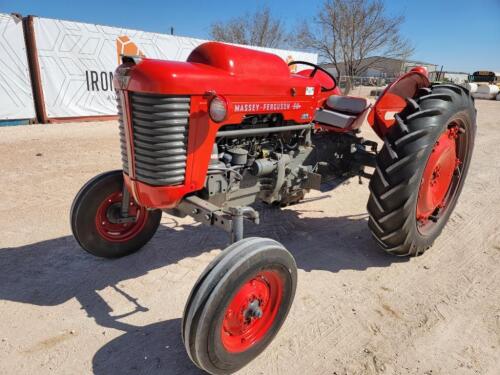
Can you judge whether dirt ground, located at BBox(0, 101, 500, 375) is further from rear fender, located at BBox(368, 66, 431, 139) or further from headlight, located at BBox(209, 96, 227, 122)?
headlight, located at BBox(209, 96, 227, 122)

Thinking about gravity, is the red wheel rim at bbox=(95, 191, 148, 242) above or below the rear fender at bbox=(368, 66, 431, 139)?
below

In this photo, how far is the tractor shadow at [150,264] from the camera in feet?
6.98

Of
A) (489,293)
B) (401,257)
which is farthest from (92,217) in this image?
(489,293)

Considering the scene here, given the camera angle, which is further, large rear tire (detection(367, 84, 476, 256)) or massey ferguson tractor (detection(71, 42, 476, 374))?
large rear tire (detection(367, 84, 476, 256))

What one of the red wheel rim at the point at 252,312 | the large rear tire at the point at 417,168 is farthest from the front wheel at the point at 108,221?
the large rear tire at the point at 417,168

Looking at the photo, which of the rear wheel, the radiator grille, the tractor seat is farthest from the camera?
the tractor seat

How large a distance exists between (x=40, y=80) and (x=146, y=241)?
296 inches

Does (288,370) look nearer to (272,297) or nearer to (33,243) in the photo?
(272,297)

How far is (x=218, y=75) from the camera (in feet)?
7.52

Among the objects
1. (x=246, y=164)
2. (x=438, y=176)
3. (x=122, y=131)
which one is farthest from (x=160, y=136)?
(x=438, y=176)

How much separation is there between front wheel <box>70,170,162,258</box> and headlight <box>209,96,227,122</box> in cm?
109

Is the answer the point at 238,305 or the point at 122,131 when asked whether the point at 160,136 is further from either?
the point at 238,305

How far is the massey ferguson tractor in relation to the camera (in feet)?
6.55

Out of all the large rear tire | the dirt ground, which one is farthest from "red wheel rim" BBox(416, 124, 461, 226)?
the dirt ground
